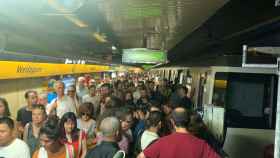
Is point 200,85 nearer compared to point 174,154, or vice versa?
point 174,154

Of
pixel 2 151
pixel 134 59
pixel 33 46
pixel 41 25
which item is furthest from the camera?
pixel 33 46

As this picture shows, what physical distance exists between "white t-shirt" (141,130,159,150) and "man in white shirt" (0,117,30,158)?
5.08 feet

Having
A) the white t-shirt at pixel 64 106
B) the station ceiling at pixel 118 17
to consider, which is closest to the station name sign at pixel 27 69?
the station ceiling at pixel 118 17

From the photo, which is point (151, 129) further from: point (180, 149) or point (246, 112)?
point (246, 112)

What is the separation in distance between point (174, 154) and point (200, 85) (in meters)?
7.30

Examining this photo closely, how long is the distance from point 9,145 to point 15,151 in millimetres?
112

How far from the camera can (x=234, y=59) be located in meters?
8.30

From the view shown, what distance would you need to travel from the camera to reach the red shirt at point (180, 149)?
4199mm

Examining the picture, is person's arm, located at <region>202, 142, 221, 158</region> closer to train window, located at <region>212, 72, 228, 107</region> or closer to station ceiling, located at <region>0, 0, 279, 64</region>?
station ceiling, located at <region>0, 0, 279, 64</region>

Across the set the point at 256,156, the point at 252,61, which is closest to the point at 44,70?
the point at 256,156

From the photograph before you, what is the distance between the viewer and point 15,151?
4.44 meters

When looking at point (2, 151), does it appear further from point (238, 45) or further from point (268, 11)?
point (238, 45)

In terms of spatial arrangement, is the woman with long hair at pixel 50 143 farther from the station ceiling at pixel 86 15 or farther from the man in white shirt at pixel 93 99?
the man in white shirt at pixel 93 99

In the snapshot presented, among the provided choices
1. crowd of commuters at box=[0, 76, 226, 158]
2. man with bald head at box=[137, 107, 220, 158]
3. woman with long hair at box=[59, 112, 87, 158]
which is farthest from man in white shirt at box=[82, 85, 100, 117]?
man with bald head at box=[137, 107, 220, 158]
